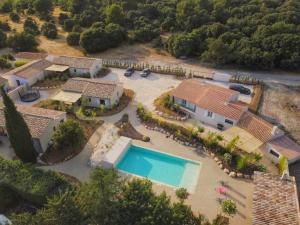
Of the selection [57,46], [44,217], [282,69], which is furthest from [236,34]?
[44,217]

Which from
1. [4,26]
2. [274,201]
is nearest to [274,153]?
[274,201]

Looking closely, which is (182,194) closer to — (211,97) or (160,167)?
(160,167)

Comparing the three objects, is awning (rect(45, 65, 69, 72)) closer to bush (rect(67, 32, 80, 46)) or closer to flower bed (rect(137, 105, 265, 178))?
bush (rect(67, 32, 80, 46))

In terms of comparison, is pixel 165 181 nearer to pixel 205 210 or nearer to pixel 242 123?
pixel 205 210

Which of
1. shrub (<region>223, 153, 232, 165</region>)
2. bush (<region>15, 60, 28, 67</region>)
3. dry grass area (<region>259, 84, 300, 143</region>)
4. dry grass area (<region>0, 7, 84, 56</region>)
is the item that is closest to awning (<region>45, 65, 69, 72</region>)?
bush (<region>15, 60, 28, 67</region>)

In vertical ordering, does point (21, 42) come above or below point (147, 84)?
above
